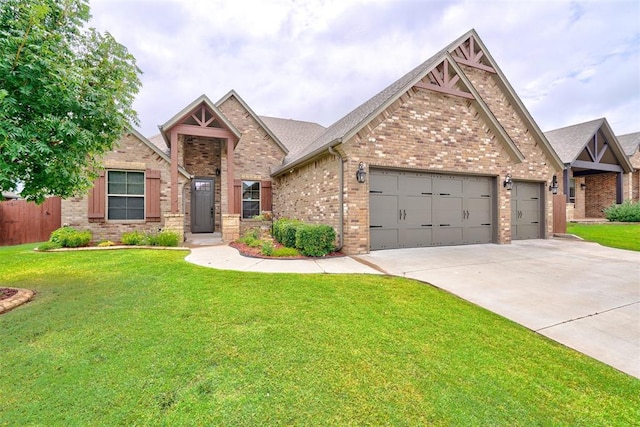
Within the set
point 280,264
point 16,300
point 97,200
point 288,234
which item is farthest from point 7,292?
point 97,200

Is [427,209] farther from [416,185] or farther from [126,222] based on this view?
[126,222]

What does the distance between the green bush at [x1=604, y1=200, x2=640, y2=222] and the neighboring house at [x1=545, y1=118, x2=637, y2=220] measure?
6.18 feet

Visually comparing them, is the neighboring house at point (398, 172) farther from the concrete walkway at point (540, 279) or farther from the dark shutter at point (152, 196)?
the concrete walkway at point (540, 279)

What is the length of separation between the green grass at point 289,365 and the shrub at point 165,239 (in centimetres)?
530

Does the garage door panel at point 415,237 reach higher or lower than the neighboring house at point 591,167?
lower

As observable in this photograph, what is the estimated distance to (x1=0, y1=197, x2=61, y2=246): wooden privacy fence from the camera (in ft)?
36.8

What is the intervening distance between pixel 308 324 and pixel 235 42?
1596 cm

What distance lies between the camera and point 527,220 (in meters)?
11.2

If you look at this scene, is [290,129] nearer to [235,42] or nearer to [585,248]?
[235,42]

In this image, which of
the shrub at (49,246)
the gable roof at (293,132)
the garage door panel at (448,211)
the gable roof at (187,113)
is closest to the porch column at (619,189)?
the garage door panel at (448,211)

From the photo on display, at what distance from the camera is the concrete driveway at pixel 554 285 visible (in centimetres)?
315

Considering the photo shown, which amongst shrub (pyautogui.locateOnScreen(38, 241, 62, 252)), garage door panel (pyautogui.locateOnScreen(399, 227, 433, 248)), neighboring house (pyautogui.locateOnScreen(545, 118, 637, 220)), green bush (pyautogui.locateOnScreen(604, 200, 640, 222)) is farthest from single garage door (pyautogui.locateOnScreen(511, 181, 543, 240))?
shrub (pyautogui.locateOnScreen(38, 241, 62, 252))

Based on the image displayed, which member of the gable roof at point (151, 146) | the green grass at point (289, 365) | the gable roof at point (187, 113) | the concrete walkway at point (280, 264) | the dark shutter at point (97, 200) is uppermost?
the gable roof at point (187, 113)

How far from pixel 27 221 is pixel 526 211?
68.6 ft
